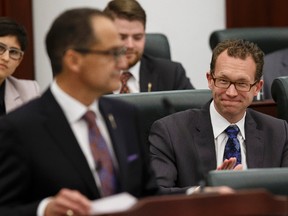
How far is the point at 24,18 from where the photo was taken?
277 inches

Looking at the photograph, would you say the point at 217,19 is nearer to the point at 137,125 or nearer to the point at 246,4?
the point at 246,4

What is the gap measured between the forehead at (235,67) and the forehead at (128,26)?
1.18 m

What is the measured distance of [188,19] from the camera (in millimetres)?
7391

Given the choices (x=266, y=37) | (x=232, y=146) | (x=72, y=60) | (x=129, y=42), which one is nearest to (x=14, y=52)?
(x=129, y=42)

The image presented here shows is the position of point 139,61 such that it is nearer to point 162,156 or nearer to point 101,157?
point 162,156

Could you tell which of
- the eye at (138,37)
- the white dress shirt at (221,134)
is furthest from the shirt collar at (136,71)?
the white dress shirt at (221,134)

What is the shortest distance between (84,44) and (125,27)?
255cm

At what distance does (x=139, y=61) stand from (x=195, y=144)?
1566 mm

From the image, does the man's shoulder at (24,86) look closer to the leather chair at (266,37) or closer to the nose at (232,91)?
the nose at (232,91)

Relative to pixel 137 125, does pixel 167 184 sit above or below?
below

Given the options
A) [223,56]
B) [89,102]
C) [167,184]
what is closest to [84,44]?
[89,102]

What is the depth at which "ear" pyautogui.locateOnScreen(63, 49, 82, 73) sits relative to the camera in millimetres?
2787

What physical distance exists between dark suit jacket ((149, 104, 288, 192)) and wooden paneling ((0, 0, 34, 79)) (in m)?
3.11

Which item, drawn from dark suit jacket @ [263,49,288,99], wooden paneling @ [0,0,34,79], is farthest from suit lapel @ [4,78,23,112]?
wooden paneling @ [0,0,34,79]
